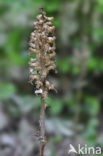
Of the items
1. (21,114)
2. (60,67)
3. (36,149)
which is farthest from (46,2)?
(36,149)

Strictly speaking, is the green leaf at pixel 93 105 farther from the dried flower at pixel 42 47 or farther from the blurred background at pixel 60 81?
the dried flower at pixel 42 47

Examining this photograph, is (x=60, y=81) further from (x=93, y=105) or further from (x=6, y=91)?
(x=6, y=91)

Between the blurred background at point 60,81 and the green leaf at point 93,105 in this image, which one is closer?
the blurred background at point 60,81

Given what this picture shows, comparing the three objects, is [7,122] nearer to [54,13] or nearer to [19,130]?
[19,130]

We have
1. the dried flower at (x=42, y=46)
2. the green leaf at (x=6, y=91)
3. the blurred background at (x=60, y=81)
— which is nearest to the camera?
the dried flower at (x=42, y=46)

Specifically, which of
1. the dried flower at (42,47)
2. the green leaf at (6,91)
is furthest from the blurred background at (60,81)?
the dried flower at (42,47)

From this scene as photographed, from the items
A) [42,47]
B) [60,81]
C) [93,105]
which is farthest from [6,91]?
[42,47]

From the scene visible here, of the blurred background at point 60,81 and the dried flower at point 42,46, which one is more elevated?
the blurred background at point 60,81

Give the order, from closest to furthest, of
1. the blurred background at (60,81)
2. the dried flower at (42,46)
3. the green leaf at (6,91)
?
the dried flower at (42,46) < the blurred background at (60,81) < the green leaf at (6,91)
